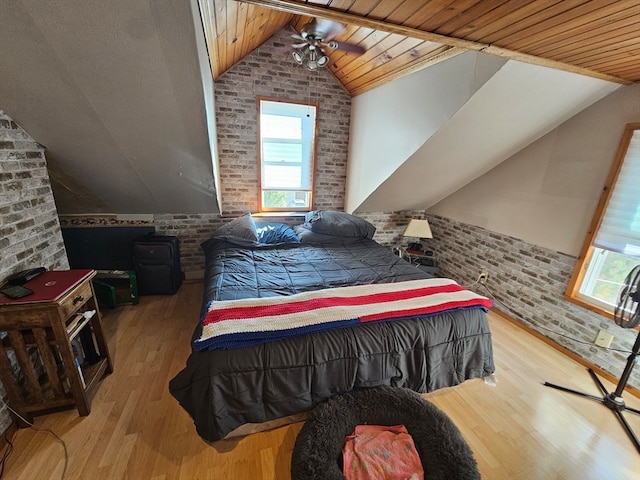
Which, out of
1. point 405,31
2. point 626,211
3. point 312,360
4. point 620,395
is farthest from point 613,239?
point 312,360

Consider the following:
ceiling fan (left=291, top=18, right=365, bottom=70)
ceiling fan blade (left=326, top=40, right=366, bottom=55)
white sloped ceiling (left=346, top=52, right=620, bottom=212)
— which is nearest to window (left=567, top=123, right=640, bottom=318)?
white sloped ceiling (left=346, top=52, right=620, bottom=212)

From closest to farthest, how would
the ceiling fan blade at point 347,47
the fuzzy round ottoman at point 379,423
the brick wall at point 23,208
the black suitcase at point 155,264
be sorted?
the fuzzy round ottoman at point 379,423 → the brick wall at point 23,208 → the ceiling fan blade at point 347,47 → the black suitcase at point 155,264

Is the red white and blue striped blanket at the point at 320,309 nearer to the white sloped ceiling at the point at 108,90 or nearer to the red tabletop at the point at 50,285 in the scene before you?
the red tabletop at the point at 50,285

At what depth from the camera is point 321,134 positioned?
389cm

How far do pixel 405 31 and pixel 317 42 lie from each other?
116cm

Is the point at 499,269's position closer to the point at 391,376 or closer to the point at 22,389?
the point at 391,376

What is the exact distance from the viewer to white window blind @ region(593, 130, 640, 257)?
2.12m

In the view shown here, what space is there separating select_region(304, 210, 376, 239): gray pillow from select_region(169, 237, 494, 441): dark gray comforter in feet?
3.12

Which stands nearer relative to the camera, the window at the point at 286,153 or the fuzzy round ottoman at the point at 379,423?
the fuzzy round ottoman at the point at 379,423

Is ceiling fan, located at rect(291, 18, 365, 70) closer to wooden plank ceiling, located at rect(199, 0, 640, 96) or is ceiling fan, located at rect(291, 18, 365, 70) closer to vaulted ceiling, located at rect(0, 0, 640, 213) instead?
vaulted ceiling, located at rect(0, 0, 640, 213)

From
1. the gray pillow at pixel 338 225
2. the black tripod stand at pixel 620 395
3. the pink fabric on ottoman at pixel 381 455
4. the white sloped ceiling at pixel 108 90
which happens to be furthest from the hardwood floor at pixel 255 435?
the gray pillow at pixel 338 225

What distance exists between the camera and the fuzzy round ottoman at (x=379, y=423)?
4.59 ft

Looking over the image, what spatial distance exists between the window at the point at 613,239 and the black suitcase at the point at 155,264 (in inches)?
→ 162

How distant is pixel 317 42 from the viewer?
2316mm
